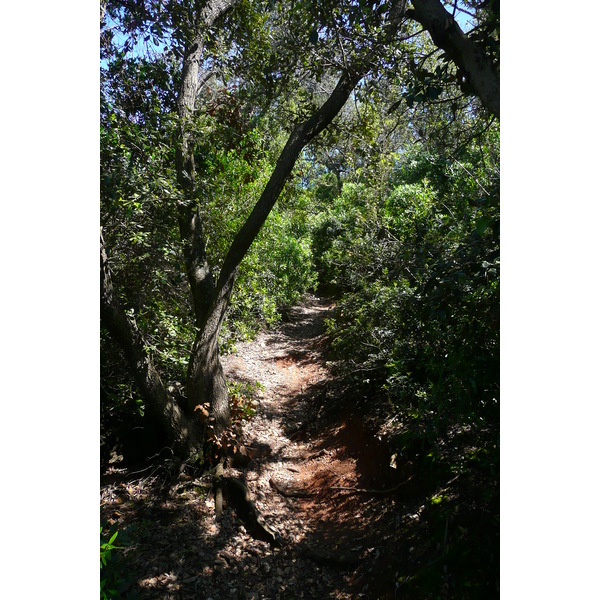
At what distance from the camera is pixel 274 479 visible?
209 inches

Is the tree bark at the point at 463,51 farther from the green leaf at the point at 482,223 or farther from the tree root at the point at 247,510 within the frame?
the tree root at the point at 247,510

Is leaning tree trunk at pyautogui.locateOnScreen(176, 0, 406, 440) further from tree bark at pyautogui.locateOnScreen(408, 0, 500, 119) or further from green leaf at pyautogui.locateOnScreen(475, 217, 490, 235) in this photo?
green leaf at pyautogui.locateOnScreen(475, 217, 490, 235)

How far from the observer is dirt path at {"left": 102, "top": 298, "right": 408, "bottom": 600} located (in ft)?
12.0

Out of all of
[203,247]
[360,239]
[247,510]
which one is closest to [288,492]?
[247,510]

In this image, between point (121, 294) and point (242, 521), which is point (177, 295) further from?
point (242, 521)

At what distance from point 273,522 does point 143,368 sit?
7.05 feet

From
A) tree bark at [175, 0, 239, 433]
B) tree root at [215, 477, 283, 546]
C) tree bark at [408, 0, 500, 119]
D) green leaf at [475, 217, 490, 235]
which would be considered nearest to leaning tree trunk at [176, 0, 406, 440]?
tree bark at [175, 0, 239, 433]

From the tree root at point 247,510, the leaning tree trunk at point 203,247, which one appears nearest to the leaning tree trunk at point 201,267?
the leaning tree trunk at point 203,247

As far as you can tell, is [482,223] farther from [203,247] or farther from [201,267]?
[203,247]

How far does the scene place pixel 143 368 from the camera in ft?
14.4

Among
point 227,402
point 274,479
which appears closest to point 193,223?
point 227,402

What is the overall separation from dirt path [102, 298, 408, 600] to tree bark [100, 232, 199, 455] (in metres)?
0.35

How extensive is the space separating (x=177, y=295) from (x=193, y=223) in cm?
102

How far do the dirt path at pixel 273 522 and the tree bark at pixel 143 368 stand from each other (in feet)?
1.15
